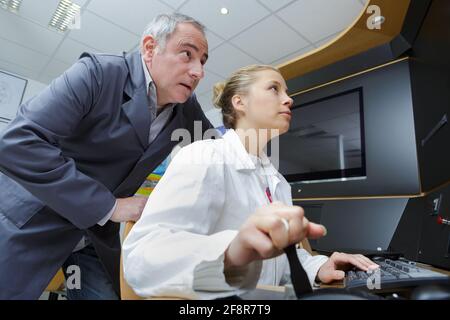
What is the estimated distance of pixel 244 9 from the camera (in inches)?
80.9

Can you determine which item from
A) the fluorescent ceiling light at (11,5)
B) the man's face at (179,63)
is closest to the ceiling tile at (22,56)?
the fluorescent ceiling light at (11,5)

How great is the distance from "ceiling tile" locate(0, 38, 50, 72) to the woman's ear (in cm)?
294

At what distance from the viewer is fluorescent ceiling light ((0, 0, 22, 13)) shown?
2182 mm

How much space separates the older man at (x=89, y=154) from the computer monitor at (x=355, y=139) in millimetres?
706

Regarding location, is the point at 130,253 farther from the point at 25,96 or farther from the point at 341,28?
the point at 25,96

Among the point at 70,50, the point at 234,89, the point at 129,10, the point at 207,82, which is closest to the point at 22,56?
the point at 70,50

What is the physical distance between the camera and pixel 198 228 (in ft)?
1.50

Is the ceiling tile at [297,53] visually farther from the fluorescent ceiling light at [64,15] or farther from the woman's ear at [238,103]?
the woman's ear at [238,103]

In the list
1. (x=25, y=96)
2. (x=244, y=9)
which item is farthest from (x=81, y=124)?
(x=25, y=96)

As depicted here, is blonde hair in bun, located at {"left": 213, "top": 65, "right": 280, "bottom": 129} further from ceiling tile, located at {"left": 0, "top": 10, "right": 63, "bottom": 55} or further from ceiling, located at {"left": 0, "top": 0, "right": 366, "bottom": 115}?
ceiling tile, located at {"left": 0, "top": 10, "right": 63, "bottom": 55}

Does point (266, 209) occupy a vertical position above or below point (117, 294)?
above

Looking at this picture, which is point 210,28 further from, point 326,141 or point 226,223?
point 226,223
